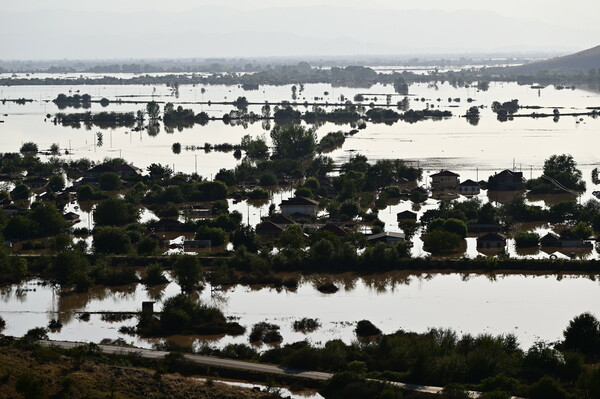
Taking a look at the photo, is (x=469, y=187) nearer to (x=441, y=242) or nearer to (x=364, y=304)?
(x=441, y=242)

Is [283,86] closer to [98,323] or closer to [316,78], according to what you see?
[316,78]

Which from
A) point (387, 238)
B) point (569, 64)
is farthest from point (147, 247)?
point (569, 64)

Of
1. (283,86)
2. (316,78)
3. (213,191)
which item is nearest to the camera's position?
(213,191)

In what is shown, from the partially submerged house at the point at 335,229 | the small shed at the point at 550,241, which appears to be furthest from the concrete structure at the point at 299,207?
the small shed at the point at 550,241

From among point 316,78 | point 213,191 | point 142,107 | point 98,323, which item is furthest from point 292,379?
point 316,78

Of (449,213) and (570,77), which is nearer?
(449,213)

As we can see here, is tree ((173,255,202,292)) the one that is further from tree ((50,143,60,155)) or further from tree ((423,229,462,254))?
tree ((50,143,60,155))

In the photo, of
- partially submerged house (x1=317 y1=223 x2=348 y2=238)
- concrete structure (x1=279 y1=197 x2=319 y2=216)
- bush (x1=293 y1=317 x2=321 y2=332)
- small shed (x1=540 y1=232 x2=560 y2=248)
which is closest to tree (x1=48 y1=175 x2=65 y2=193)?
concrete structure (x1=279 y1=197 x2=319 y2=216)
